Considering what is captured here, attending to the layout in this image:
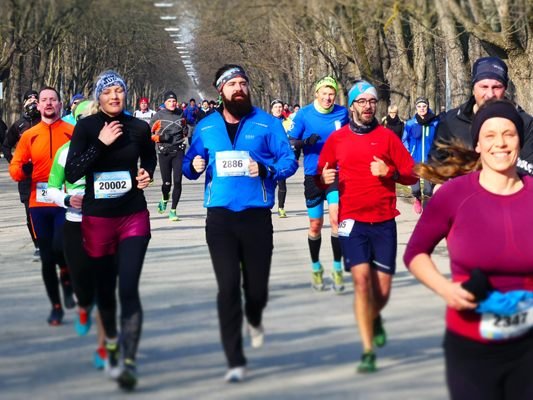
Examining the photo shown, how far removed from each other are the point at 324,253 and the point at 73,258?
6.48m

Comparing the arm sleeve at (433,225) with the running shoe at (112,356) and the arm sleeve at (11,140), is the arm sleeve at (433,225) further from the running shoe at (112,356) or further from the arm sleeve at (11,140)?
the arm sleeve at (11,140)

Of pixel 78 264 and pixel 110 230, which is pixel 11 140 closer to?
pixel 78 264

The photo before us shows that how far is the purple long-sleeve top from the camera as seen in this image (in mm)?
4645

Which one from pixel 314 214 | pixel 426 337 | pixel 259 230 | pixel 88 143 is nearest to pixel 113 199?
pixel 88 143

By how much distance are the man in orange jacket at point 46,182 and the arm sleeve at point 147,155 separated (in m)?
2.02

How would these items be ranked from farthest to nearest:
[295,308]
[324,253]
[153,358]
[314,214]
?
[324,253], [314,214], [295,308], [153,358]

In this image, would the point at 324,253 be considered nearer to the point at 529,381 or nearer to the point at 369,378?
the point at 369,378

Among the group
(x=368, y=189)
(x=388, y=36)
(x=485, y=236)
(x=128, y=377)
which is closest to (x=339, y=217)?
(x=368, y=189)

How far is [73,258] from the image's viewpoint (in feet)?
25.8

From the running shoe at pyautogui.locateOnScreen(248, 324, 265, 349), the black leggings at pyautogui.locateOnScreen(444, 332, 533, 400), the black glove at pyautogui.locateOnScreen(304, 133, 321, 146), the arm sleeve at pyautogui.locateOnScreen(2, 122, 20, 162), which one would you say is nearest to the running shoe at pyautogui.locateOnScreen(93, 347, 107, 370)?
the running shoe at pyautogui.locateOnScreen(248, 324, 265, 349)

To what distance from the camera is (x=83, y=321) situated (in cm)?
849

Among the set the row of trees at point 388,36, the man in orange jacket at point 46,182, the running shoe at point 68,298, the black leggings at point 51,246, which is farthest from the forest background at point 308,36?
the running shoe at point 68,298

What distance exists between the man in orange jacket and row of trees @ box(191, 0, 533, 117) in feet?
4.58

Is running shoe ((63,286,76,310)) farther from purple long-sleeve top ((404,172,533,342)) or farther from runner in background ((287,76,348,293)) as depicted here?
purple long-sleeve top ((404,172,533,342))
